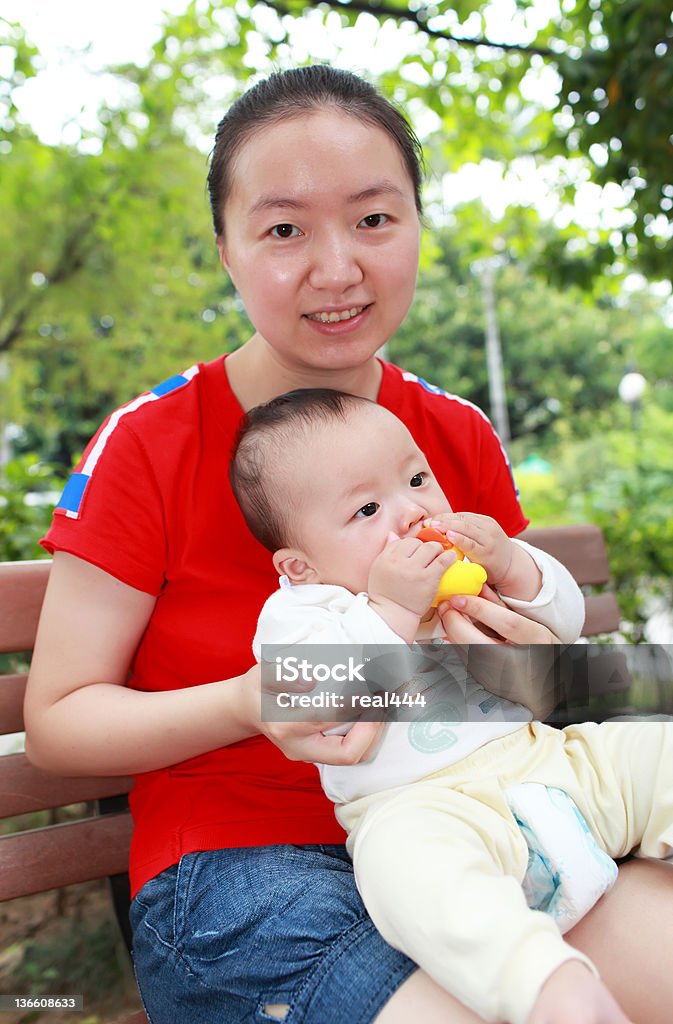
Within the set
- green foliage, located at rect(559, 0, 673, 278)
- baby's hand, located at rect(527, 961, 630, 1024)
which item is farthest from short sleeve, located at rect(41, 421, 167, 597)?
green foliage, located at rect(559, 0, 673, 278)

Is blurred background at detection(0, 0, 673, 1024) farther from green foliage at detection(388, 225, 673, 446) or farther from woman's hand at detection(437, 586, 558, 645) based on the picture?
green foliage at detection(388, 225, 673, 446)

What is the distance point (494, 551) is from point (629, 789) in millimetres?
446

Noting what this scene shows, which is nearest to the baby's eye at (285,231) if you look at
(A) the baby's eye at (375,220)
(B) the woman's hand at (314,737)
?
(A) the baby's eye at (375,220)

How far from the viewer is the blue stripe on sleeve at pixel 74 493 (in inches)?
60.5

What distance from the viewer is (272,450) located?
158 centimetres

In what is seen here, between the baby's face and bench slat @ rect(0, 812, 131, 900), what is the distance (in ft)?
2.66

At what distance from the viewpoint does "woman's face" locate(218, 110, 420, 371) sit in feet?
5.15

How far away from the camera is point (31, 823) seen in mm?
3322

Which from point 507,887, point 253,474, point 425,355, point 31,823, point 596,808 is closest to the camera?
point 507,887

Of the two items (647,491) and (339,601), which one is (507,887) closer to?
(339,601)

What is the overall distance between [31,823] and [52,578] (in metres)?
2.17

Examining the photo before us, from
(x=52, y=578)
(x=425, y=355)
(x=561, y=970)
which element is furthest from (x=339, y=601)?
(x=425, y=355)

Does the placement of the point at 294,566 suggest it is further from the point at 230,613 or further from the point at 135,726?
the point at 135,726

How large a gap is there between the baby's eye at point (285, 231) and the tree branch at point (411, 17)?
2591 mm
